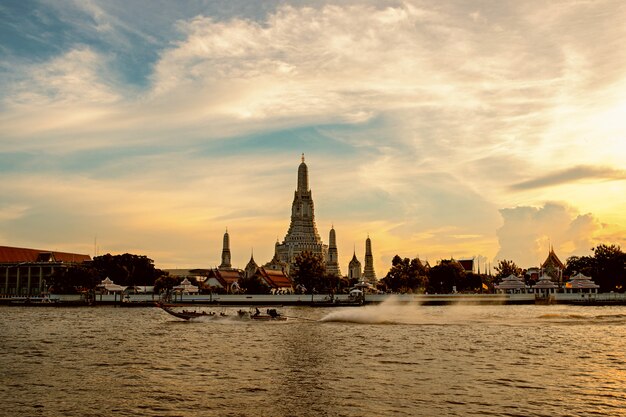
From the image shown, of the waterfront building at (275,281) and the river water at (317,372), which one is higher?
the waterfront building at (275,281)

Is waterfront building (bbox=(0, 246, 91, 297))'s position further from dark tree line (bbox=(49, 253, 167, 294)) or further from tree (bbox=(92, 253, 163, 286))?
tree (bbox=(92, 253, 163, 286))

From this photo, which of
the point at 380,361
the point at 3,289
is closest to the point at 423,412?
the point at 380,361

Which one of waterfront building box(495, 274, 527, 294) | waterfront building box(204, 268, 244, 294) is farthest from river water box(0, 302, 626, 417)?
waterfront building box(204, 268, 244, 294)

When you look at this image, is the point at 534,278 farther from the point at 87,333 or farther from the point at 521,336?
the point at 87,333

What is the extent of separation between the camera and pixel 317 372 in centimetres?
3475

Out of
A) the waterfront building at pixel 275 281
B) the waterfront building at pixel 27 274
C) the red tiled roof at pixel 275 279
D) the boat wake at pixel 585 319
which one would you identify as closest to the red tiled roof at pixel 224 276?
the waterfront building at pixel 275 281

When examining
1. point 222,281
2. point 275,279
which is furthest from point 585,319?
point 275,279

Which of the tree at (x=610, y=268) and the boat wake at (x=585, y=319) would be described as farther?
the tree at (x=610, y=268)

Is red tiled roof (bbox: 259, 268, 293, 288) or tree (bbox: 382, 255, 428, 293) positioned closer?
tree (bbox: 382, 255, 428, 293)

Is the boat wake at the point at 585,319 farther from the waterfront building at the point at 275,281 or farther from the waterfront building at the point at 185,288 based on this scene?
the waterfront building at the point at 275,281

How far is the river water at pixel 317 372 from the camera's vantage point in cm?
2577

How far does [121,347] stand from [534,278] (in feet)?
483

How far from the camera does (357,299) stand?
4843 inches

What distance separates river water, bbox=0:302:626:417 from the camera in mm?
25766
